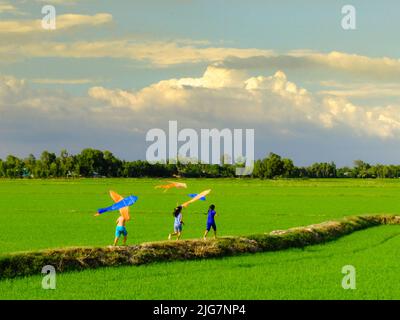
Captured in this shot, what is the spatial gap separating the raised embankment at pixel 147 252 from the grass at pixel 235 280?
0.34 meters

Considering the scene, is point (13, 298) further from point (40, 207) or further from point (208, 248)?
point (40, 207)

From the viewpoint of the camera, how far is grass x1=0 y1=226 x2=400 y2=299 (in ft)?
35.9

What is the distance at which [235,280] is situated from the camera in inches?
483

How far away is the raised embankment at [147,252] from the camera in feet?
41.8

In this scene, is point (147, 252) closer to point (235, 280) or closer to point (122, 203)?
point (122, 203)

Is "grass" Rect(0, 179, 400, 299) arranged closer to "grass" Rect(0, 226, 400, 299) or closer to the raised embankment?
"grass" Rect(0, 226, 400, 299)

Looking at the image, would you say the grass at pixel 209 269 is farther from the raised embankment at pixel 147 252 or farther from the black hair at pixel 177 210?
the black hair at pixel 177 210

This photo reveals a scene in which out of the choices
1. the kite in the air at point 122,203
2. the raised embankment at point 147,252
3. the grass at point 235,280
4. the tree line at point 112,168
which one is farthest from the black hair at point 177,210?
the tree line at point 112,168

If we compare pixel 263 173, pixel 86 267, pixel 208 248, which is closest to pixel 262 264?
pixel 208 248

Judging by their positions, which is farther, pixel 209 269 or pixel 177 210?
pixel 177 210

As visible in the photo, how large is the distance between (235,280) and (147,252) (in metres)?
2.68

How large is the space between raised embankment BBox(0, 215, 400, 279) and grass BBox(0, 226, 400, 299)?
34 cm

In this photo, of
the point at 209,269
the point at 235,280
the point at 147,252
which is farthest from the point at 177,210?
the point at 235,280

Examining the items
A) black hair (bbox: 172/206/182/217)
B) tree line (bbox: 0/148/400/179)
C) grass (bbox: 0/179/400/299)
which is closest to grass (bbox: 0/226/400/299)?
grass (bbox: 0/179/400/299)
